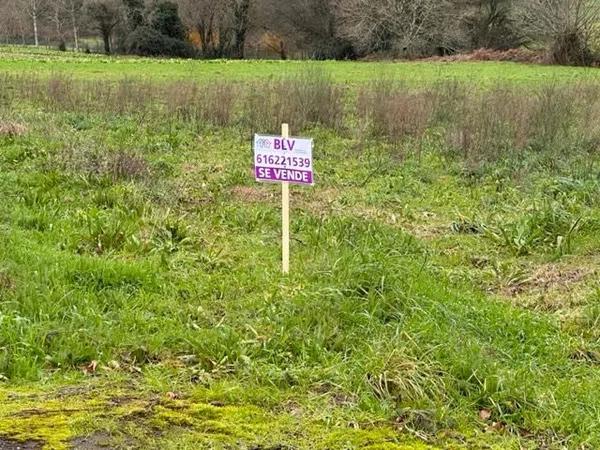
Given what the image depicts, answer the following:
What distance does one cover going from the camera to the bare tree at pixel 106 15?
50719 millimetres

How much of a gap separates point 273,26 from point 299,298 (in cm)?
5255

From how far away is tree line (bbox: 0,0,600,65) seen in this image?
47344mm

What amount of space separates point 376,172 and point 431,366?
7133mm

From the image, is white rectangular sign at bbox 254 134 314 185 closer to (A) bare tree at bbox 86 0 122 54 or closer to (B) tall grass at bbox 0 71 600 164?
(B) tall grass at bbox 0 71 600 164

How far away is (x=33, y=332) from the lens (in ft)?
13.6

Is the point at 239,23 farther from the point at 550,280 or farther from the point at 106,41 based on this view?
the point at 550,280

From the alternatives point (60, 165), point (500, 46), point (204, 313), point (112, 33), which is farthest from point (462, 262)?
point (112, 33)

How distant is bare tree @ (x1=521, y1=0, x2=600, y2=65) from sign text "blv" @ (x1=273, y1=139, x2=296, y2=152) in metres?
34.1

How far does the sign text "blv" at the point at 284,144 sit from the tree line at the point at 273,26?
3820 centimetres

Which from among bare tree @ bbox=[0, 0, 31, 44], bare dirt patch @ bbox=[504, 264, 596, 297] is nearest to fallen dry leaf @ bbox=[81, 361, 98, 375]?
bare dirt patch @ bbox=[504, 264, 596, 297]

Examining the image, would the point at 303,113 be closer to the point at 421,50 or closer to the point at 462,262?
the point at 462,262

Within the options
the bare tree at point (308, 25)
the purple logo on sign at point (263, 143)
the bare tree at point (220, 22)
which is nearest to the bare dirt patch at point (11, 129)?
the purple logo on sign at point (263, 143)

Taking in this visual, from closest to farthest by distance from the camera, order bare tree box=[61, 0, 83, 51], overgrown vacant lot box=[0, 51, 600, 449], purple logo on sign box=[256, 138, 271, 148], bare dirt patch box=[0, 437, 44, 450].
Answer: bare dirt patch box=[0, 437, 44, 450], overgrown vacant lot box=[0, 51, 600, 449], purple logo on sign box=[256, 138, 271, 148], bare tree box=[61, 0, 83, 51]

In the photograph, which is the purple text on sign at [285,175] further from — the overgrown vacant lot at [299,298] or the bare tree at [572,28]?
the bare tree at [572,28]
